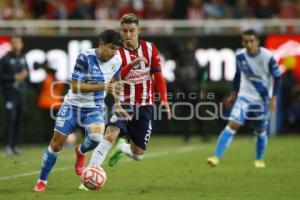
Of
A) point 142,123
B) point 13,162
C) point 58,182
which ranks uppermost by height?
point 142,123

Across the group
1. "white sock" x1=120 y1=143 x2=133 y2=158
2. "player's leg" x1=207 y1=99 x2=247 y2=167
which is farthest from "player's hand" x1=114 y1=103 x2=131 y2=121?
"player's leg" x1=207 y1=99 x2=247 y2=167

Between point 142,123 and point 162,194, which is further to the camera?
point 142,123

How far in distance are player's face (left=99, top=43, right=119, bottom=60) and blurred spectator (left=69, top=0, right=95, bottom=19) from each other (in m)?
14.2

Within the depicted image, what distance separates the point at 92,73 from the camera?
37.7ft

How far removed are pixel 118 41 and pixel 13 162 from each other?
6.76 meters

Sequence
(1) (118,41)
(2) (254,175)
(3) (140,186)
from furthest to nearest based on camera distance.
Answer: (2) (254,175), (3) (140,186), (1) (118,41)

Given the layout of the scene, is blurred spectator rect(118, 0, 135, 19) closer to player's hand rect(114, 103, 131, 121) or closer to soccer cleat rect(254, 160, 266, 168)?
soccer cleat rect(254, 160, 266, 168)

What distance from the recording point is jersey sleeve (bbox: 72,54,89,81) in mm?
11312

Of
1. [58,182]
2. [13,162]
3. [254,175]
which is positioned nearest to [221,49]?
[13,162]

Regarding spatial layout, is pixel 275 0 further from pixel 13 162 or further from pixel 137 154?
pixel 137 154

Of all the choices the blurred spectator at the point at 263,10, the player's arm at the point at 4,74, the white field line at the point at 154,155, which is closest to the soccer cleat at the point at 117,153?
the white field line at the point at 154,155

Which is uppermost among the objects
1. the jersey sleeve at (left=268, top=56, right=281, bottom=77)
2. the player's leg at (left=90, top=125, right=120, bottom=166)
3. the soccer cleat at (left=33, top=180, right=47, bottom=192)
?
the jersey sleeve at (left=268, top=56, right=281, bottom=77)

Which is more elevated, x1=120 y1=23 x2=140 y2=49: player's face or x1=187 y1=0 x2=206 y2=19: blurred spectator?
x1=120 y1=23 x2=140 y2=49: player's face

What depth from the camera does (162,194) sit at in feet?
37.4
